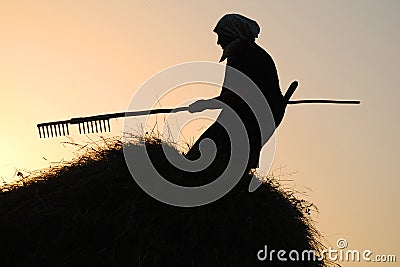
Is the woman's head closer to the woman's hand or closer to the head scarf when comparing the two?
the head scarf

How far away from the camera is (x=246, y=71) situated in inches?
248

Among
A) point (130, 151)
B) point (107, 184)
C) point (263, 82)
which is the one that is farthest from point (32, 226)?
point (263, 82)

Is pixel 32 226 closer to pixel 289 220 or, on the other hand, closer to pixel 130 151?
pixel 130 151

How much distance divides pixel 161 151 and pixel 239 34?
128 centimetres

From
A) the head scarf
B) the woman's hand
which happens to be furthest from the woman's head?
the woman's hand

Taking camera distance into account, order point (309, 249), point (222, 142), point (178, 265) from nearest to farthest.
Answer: point (178, 265) → point (309, 249) → point (222, 142)

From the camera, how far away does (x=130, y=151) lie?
5.63m

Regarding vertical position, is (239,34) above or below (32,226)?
above

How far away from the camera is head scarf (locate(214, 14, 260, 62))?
20.9ft

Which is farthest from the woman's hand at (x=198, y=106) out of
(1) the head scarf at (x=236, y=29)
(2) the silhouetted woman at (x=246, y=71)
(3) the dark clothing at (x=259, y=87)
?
(1) the head scarf at (x=236, y=29)

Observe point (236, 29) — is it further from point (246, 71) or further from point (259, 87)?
point (259, 87)

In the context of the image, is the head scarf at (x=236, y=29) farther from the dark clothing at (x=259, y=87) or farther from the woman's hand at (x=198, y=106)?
the woman's hand at (x=198, y=106)

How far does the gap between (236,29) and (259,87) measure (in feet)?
1.58

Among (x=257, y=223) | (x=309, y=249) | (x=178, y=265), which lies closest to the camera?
(x=178, y=265)
